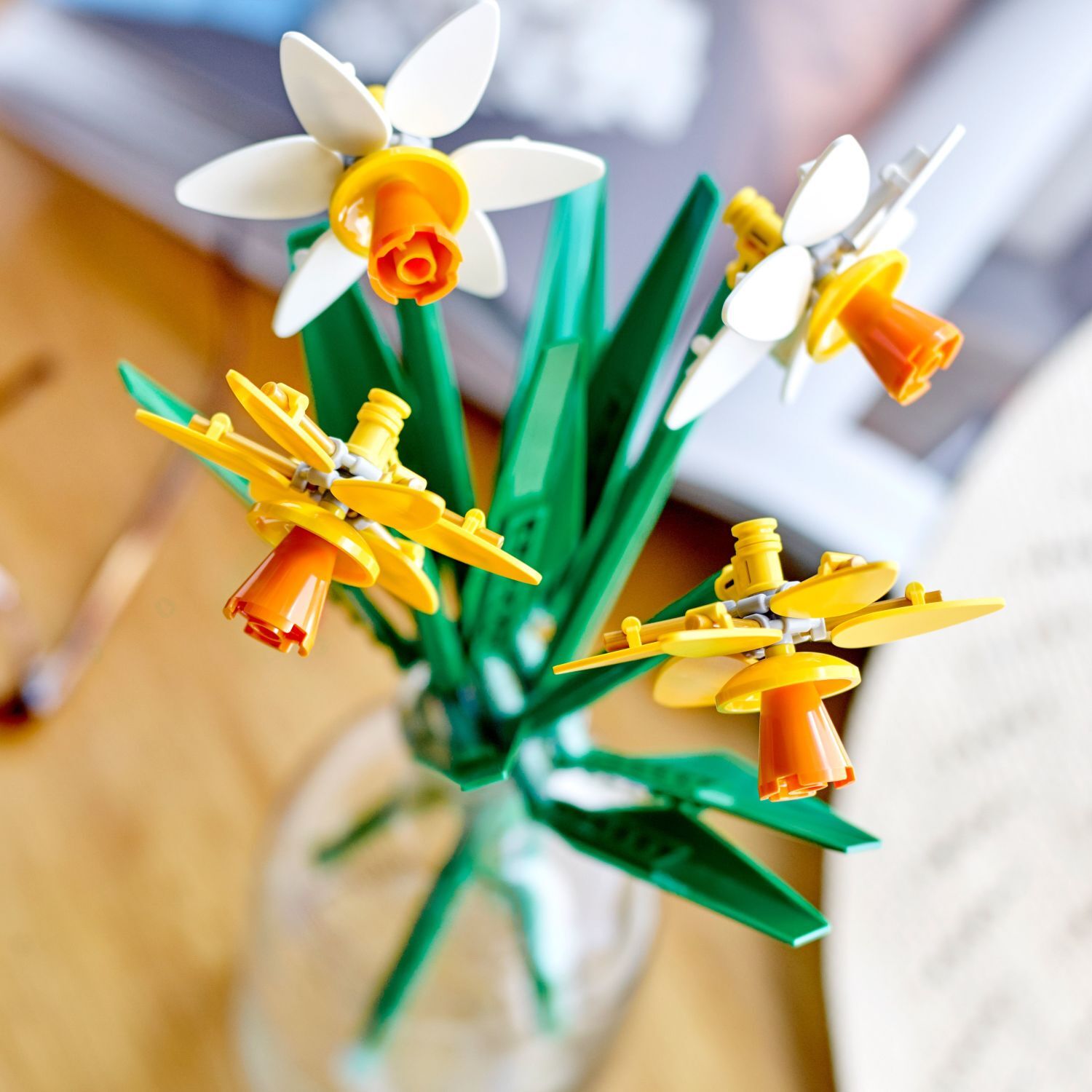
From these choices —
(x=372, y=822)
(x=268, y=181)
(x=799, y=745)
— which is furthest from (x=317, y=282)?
(x=372, y=822)

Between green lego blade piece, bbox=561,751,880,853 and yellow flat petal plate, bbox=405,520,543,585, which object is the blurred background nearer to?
green lego blade piece, bbox=561,751,880,853

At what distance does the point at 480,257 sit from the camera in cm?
22

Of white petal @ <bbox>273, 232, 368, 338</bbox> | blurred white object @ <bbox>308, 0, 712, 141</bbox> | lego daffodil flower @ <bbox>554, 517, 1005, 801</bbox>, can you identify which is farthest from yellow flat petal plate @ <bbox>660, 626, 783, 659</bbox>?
blurred white object @ <bbox>308, 0, 712, 141</bbox>

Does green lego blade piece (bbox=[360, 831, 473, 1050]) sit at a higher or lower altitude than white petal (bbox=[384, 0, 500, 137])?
lower

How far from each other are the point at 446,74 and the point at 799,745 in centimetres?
13

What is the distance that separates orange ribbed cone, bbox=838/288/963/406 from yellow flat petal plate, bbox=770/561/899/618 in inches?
1.8

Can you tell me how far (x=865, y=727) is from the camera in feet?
1.33

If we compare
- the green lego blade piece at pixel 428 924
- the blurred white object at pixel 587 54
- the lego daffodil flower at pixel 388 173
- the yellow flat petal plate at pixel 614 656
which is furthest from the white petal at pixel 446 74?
the blurred white object at pixel 587 54

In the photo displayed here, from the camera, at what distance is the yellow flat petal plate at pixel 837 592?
0.49ft

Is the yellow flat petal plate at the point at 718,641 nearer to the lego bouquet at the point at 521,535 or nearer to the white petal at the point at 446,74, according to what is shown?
the lego bouquet at the point at 521,535

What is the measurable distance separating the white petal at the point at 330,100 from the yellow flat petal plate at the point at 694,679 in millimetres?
109

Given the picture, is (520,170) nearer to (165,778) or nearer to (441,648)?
(441,648)

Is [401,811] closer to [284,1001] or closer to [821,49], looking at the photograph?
[284,1001]

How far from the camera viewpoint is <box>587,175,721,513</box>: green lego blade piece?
232mm
